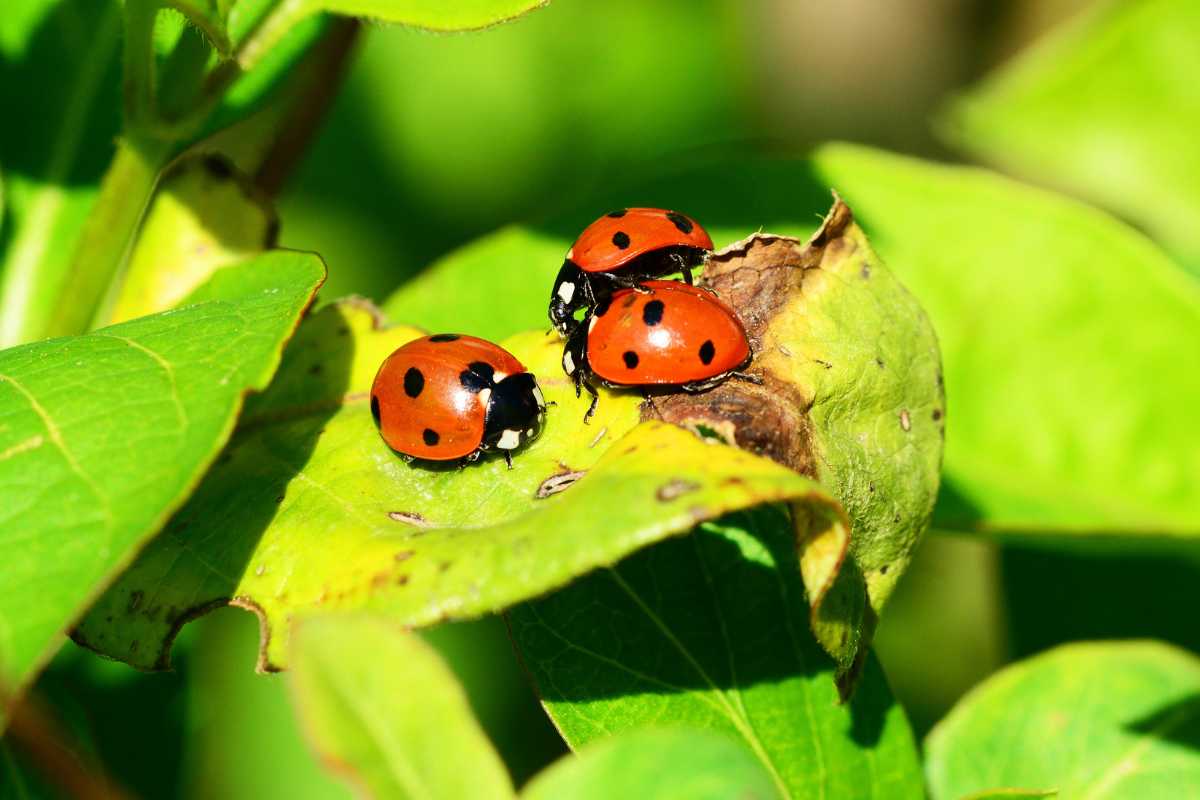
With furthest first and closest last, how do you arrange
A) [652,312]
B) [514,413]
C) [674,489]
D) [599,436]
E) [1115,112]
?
1. [1115,112]
2. [652,312]
3. [514,413]
4. [599,436]
5. [674,489]

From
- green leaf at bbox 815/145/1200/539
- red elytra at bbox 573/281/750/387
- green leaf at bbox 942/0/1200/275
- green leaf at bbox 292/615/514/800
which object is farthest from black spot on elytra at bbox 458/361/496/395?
green leaf at bbox 942/0/1200/275

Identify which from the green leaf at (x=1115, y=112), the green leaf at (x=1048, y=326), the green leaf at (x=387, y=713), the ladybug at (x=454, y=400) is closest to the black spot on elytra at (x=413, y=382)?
the ladybug at (x=454, y=400)

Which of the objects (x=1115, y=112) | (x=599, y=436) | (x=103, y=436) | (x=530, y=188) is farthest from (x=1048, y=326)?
(x=530, y=188)

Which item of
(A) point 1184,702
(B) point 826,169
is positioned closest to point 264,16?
(B) point 826,169

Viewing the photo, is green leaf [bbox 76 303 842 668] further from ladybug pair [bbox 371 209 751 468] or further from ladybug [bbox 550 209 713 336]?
ladybug [bbox 550 209 713 336]

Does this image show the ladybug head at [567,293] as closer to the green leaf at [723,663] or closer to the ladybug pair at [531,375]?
the ladybug pair at [531,375]

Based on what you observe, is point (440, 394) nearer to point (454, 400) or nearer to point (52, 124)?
point (454, 400)
